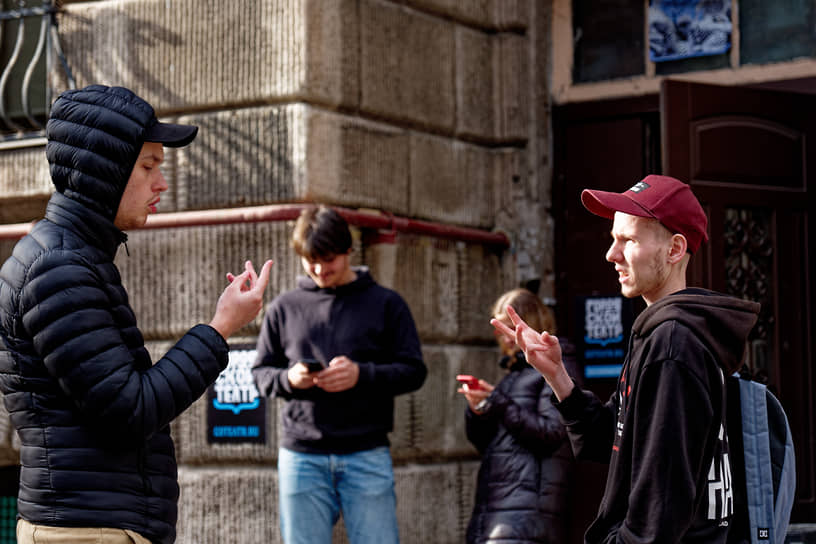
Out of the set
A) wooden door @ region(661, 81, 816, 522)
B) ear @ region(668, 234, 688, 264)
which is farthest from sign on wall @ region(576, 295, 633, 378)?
ear @ region(668, 234, 688, 264)

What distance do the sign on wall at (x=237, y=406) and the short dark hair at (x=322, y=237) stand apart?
887mm

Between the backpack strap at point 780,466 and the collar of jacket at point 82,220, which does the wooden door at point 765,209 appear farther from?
the collar of jacket at point 82,220

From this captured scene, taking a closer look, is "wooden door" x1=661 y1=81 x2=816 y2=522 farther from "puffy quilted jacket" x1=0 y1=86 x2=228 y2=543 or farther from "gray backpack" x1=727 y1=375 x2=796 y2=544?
"puffy quilted jacket" x1=0 y1=86 x2=228 y2=543

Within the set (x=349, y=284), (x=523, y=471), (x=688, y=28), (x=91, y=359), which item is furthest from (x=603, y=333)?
(x=91, y=359)

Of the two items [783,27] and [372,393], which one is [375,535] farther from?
[783,27]

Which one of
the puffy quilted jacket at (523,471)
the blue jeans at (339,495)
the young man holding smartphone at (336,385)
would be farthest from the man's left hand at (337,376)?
the puffy quilted jacket at (523,471)

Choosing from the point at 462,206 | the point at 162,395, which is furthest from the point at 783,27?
the point at 162,395

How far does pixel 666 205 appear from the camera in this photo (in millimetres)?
2920

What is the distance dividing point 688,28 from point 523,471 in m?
2.98

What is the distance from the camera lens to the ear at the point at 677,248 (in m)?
2.94

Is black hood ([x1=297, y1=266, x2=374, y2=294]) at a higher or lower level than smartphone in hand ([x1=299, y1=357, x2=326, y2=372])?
higher

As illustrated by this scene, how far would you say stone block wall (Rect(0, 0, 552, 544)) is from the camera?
5578mm

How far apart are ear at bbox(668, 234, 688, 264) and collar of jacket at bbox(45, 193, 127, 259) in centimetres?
136

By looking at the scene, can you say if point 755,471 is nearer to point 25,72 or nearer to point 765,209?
point 765,209
